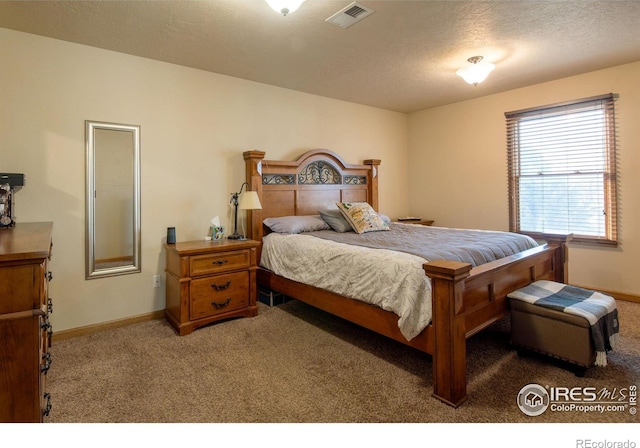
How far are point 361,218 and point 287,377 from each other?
1975 millimetres

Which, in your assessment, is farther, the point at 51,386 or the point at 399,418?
the point at 51,386

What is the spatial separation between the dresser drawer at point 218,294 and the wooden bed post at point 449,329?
1.90 m

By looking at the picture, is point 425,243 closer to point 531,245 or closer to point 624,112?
point 531,245

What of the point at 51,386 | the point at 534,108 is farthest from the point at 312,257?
the point at 534,108

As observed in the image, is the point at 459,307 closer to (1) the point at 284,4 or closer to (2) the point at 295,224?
(1) the point at 284,4

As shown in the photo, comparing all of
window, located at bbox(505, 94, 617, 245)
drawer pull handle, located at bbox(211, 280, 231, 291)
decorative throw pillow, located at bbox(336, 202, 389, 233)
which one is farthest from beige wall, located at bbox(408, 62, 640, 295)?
drawer pull handle, located at bbox(211, 280, 231, 291)

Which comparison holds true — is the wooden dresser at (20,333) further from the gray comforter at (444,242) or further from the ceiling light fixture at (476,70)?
the ceiling light fixture at (476,70)

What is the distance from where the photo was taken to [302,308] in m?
3.55

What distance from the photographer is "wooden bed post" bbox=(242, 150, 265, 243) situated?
12.1 ft

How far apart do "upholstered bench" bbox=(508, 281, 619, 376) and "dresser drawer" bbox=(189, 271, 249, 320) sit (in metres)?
2.22

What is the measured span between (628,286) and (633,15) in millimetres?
2610

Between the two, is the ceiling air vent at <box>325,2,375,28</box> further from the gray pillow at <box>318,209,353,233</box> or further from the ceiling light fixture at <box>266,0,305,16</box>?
the gray pillow at <box>318,209,353,233</box>

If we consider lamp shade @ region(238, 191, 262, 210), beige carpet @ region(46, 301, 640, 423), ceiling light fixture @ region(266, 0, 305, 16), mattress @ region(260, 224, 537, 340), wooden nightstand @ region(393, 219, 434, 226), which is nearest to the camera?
beige carpet @ region(46, 301, 640, 423)

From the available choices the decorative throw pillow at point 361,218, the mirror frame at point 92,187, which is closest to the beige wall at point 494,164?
the decorative throw pillow at point 361,218
